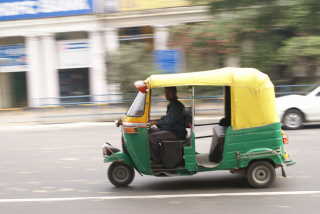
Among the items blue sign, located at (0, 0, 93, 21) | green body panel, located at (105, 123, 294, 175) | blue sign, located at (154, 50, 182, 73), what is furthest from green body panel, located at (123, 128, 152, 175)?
blue sign, located at (0, 0, 93, 21)

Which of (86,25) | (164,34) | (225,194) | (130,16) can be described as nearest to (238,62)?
(164,34)

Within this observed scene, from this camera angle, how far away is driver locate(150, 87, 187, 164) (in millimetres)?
7113

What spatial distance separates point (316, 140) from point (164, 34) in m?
12.1

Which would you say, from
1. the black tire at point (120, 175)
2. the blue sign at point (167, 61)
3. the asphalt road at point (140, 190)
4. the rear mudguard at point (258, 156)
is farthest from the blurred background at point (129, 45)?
the rear mudguard at point (258, 156)

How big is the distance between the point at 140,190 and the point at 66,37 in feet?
56.4

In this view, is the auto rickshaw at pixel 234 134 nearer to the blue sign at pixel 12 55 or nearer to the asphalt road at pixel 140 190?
the asphalt road at pixel 140 190

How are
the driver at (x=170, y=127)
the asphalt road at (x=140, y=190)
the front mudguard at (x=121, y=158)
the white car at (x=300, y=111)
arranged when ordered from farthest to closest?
the white car at (x=300, y=111) < the front mudguard at (x=121, y=158) < the driver at (x=170, y=127) < the asphalt road at (x=140, y=190)

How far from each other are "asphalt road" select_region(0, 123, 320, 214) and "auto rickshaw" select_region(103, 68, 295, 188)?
0.37 meters

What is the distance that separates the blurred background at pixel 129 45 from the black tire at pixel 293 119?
2357 mm

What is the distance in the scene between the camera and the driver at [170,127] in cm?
711

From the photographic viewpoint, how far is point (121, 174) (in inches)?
297

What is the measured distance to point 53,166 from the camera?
9531 millimetres

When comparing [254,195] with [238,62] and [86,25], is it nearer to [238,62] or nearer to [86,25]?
[238,62]

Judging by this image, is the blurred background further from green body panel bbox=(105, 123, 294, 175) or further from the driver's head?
green body panel bbox=(105, 123, 294, 175)
